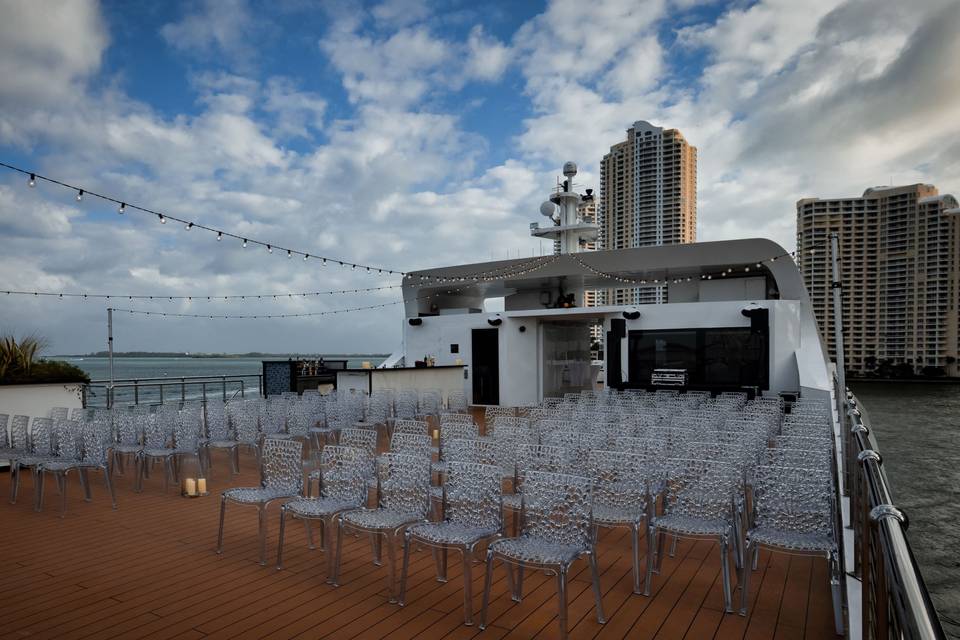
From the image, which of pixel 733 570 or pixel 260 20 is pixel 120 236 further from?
pixel 733 570

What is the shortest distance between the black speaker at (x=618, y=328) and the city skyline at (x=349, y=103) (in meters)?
5.38

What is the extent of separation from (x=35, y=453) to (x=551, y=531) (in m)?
5.96

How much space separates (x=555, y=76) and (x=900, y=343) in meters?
62.8

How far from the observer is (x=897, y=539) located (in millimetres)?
1110

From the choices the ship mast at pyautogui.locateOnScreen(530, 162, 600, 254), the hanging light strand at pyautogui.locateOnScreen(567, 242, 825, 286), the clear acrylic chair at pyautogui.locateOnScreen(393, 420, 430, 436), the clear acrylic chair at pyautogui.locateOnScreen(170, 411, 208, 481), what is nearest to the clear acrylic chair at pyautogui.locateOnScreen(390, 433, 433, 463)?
the clear acrylic chair at pyautogui.locateOnScreen(393, 420, 430, 436)

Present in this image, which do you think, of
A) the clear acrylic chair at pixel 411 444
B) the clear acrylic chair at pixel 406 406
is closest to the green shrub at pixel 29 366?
the clear acrylic chair at pixel 406 406

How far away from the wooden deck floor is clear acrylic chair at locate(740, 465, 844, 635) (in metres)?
0.34

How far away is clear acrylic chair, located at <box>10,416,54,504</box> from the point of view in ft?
20.0

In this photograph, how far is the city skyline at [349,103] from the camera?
11.3m

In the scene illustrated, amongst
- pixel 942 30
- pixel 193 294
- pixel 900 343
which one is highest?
pixel 942 30

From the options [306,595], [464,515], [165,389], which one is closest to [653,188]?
[165,389]

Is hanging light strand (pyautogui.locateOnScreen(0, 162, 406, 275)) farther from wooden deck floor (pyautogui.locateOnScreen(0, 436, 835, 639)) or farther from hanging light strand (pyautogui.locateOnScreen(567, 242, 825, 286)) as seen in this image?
hanging light strand (pyautogui.locateOnScreen(567, 242, 825, 286))

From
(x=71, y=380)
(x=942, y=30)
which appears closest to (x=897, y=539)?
(x=71, y=380)

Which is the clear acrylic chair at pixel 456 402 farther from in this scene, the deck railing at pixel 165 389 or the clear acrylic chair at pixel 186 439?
the clear acrylic chair at pixel 186 439
